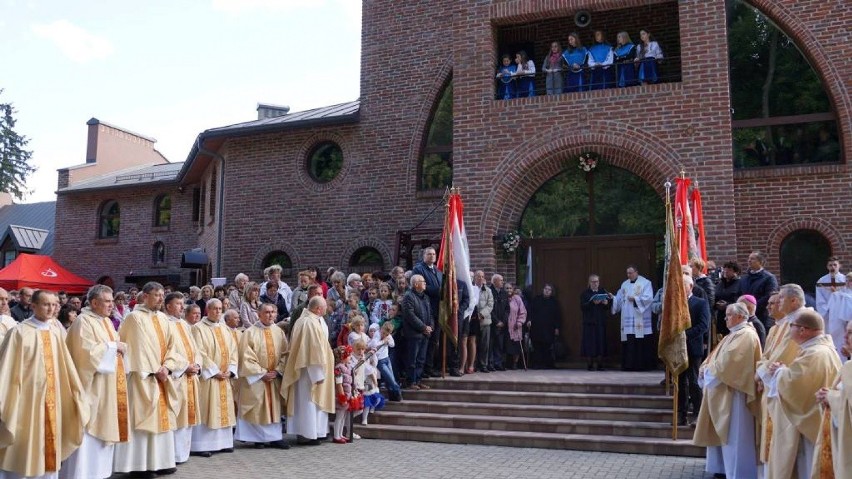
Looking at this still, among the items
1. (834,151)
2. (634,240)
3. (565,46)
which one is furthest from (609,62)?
(834,151)

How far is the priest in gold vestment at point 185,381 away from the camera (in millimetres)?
8719

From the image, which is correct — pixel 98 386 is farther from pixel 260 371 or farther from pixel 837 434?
pixel 837 434

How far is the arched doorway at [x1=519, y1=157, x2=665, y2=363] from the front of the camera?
46.8ft

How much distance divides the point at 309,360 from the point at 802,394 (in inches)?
231

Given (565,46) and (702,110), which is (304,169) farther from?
(702,110)

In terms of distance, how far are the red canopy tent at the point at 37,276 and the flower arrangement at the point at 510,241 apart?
41.9 feet

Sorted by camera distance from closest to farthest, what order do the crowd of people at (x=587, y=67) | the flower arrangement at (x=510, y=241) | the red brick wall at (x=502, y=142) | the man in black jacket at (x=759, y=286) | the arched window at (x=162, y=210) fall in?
the man in black jacket at (x=759, y=286) → the red brick wall at (x=502, y=142) → the crowd of people at (x=587, y=67) → the flower arrangement at (x=510, y=241) → the arched window at (x=162, y=210)

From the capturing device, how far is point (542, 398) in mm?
10883

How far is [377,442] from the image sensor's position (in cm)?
1026

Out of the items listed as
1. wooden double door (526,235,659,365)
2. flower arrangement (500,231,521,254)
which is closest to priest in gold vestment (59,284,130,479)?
flower arrangement (500,231,521,254)

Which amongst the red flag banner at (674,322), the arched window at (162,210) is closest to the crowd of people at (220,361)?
the red flag banner at (674,322)

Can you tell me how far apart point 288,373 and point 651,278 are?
7296 millimetres

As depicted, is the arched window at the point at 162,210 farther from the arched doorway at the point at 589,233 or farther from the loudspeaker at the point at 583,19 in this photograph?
the loudspeaker at the point at 583,19

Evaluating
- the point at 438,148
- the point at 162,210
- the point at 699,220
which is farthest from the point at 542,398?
the point at 162,210
